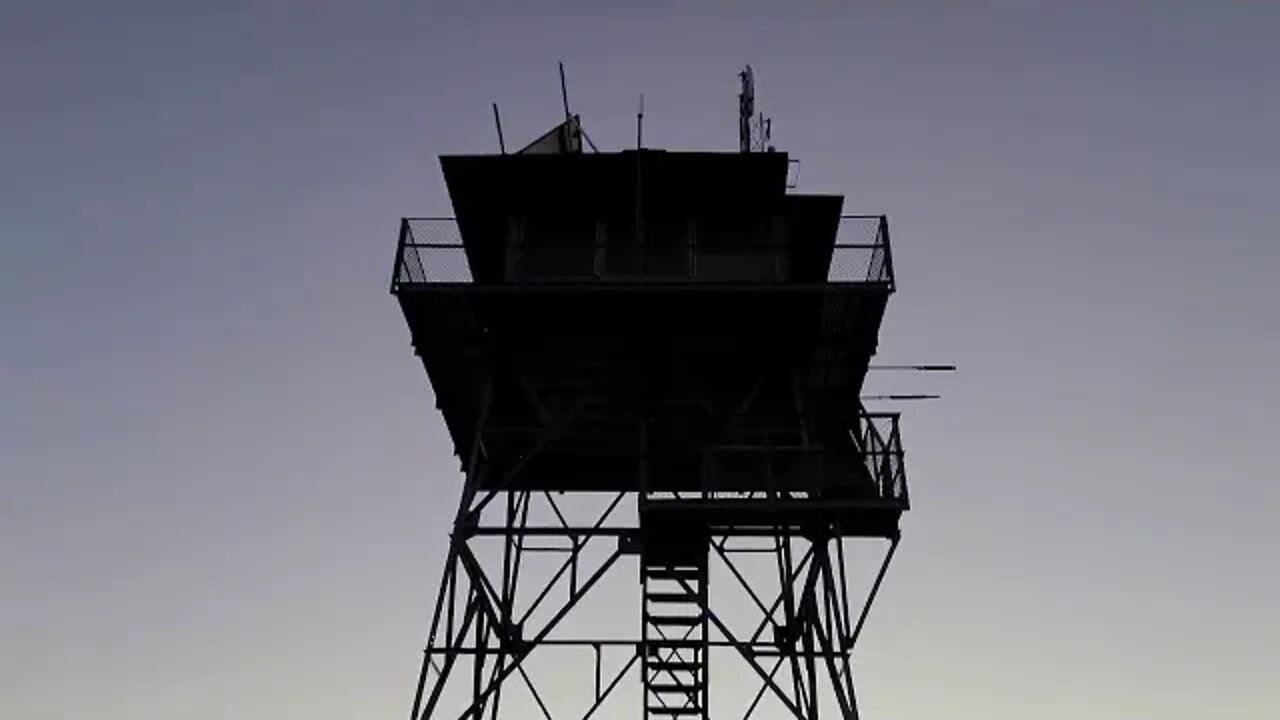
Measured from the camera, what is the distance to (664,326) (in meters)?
25.4

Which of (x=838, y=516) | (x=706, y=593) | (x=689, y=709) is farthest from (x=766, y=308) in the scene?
(x=689, y=709)

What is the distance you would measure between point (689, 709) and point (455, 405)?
6.88 m

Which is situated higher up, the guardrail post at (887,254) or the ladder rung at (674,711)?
the guardrail post at (887,254)

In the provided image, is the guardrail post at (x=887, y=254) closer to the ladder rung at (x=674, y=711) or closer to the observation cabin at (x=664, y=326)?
the observation cabin at (x=664, y=326)

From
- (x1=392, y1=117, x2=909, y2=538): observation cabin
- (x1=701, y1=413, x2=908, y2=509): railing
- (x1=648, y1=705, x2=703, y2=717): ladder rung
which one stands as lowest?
(x1=648, y1=705, x2=703, y2=717): ladder rung

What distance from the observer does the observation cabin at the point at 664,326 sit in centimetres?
2478

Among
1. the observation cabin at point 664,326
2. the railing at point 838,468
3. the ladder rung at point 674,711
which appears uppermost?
the observation cabin at point 664,326

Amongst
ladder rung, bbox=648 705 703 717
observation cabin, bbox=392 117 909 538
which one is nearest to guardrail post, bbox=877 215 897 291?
observation cabin, bbox=392 117 909 538

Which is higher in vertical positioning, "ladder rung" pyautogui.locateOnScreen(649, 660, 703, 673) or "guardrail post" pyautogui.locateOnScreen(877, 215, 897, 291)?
"guardrail post" pyautogui.locateOnScreen(877, 215, 897, 291)

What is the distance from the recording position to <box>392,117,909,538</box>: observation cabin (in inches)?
976

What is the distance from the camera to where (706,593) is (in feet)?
87.9

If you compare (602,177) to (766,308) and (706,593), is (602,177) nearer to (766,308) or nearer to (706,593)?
(766,308)

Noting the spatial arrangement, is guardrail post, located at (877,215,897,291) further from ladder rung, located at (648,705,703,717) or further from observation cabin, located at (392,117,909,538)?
ladder rung, located at (648,705,703,717)

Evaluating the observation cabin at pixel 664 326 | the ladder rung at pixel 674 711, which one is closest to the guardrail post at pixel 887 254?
the observation cabin at pixel 664 326
